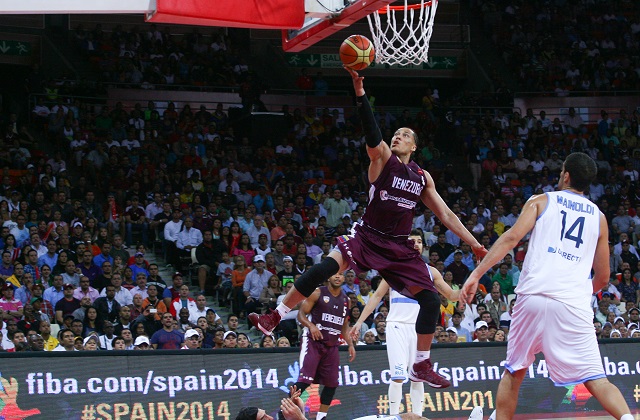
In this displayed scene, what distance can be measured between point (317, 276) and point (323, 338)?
13.0ft

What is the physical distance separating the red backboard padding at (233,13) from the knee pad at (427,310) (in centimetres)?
312

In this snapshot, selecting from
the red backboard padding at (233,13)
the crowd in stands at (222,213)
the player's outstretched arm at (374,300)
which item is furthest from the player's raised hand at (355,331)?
the red backboard padding at (233,13)

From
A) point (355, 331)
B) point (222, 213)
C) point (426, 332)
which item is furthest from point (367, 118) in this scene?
point (222, 213)

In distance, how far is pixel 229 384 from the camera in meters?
12.8

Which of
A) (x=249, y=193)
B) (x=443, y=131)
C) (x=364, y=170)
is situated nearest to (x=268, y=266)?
(x=249, y=193)

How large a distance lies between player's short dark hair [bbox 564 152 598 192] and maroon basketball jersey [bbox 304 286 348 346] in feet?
19.0

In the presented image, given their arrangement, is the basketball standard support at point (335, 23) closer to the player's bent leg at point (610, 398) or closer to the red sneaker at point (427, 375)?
the red sneaker at point (427, 375)

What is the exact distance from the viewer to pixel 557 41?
3203 centimetres

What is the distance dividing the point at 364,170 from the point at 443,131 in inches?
178

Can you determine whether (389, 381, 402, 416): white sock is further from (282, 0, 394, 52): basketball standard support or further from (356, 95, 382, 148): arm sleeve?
(282, 0, 394, 52): basketball standard support

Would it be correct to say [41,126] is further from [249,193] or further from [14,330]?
[14,330]

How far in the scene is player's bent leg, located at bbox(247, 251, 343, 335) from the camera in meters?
8.23

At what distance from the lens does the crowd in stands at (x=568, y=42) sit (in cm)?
3038

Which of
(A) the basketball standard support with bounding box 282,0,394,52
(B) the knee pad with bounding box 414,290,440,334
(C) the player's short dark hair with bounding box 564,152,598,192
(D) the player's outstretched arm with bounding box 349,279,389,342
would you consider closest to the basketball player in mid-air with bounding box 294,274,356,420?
(D) the player's outstretched arm with bounding box 349,279,389,342
